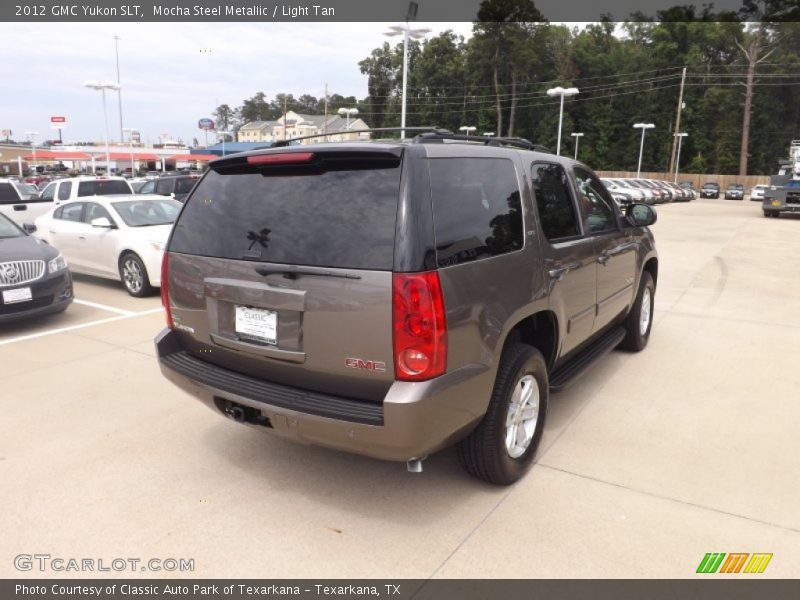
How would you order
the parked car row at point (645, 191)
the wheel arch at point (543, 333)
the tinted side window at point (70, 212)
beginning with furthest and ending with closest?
the parked car row at point (645, 191) → the tinted side window at point (70, 212) → the wheel arch at point (543, 333)

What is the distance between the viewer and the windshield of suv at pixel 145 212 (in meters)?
9.33

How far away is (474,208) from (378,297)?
2.65 feet

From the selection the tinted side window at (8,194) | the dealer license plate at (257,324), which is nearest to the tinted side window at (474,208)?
the dealer license plate at (257,324)

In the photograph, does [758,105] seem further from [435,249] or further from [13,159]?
[13,159]

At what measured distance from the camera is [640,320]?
5973 mm

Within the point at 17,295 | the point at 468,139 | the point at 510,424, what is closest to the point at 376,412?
the point at 510,424

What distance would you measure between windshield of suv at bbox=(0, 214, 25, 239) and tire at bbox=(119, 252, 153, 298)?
1517mm

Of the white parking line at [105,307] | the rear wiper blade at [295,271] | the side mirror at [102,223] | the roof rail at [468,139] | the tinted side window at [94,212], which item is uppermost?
the roof rail at [468,139]

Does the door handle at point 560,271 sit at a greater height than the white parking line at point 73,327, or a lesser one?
greater

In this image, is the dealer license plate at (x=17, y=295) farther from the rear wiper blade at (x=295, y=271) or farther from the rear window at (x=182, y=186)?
the rear window at (x=182, y=186)

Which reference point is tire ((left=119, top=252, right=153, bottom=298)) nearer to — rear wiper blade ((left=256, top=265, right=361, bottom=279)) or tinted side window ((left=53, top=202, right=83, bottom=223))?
tinted side window ((left=53, top=202, right=83, bottom=223))

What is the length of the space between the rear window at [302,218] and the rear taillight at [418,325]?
0.14m

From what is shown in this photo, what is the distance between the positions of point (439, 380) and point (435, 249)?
603 mm
